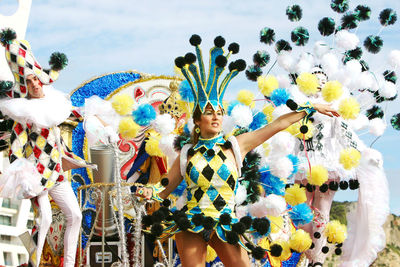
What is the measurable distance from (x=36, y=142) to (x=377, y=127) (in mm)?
3205

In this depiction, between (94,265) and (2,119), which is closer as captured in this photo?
(2,119)

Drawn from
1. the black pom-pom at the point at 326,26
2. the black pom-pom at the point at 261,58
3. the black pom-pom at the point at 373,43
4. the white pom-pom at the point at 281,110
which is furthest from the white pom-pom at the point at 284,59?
the white pom-pom at the point at 281,110

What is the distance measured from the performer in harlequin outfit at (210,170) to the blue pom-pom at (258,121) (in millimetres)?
496

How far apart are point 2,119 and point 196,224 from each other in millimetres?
2382

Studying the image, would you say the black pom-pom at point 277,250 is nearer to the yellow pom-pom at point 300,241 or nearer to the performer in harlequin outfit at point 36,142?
the yellow pom-pom at point 300,241

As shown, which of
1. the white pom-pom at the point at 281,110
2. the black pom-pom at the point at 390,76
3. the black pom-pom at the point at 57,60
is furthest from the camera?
the black pom-pom at the point at 390,76

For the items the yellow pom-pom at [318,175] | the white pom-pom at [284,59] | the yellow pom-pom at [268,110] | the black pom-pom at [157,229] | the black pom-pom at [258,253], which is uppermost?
the white pom-pom at [284,59]

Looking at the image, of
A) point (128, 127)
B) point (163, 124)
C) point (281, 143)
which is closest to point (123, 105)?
point (128, 127)

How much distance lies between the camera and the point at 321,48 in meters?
6.84

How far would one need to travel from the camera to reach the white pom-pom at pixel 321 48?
6820 mm

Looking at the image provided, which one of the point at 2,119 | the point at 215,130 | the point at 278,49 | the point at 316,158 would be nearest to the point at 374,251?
the point at 316,158

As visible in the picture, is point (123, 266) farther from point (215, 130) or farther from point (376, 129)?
point (376, 129)

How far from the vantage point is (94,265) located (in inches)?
291

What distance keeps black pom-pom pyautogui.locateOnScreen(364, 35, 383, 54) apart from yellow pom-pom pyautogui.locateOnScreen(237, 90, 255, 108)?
5.76ft
